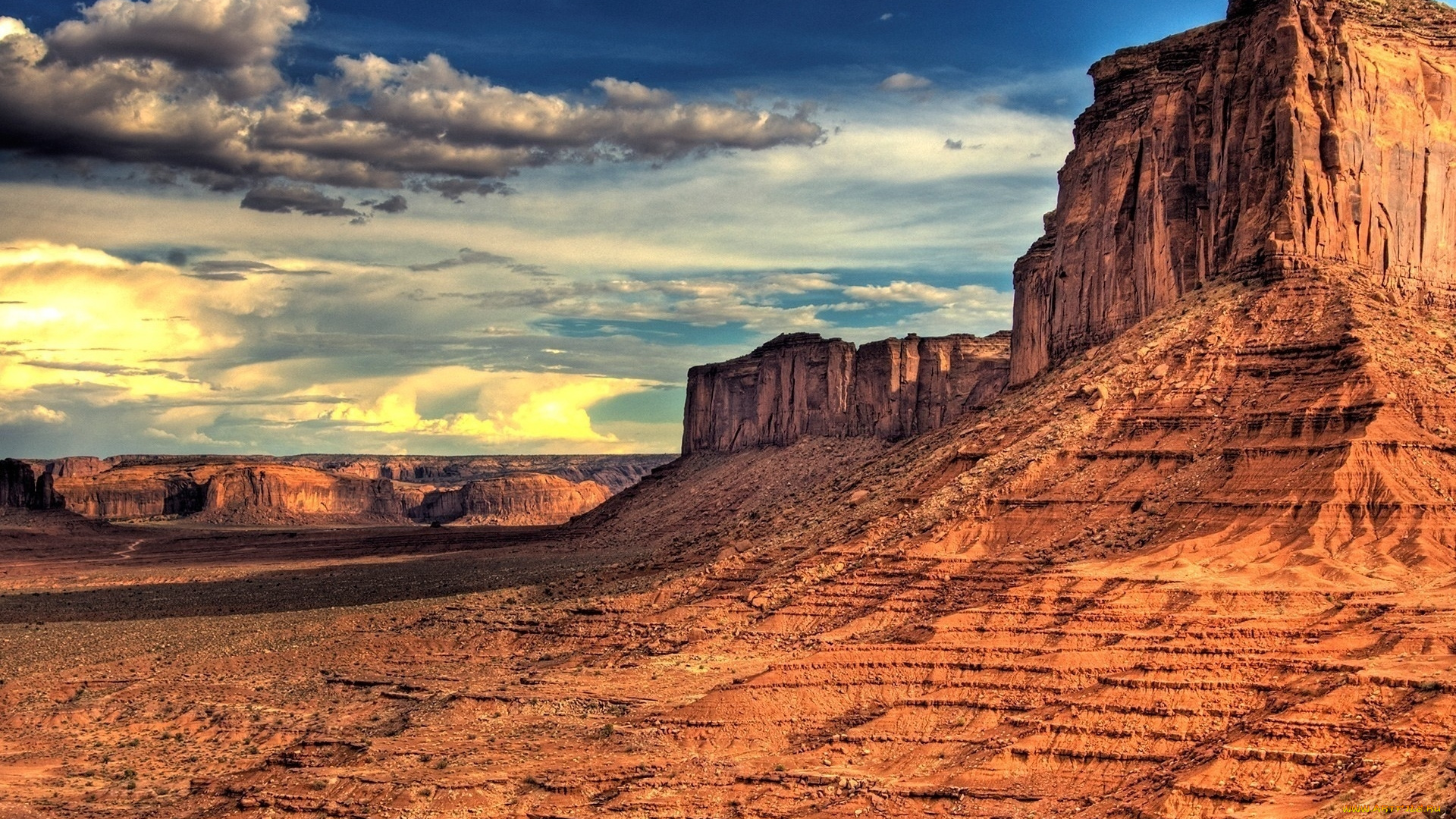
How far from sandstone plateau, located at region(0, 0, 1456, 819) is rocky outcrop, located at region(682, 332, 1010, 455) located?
3129 centimetres

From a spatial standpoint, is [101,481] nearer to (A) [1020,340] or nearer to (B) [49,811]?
(A) [1020,340]

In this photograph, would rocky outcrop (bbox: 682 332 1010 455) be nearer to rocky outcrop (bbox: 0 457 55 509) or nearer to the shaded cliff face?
the shaded cliff face

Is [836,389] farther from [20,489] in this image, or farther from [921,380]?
[20,489]

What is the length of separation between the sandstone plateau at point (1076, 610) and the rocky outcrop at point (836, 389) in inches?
1232

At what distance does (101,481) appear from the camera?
193375 mm

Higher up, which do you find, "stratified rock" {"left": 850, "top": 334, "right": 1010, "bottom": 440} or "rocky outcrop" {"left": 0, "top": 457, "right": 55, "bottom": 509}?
"stratified rock" {"left": 850, "top": 334, "right": 1010, "bottom": 440}

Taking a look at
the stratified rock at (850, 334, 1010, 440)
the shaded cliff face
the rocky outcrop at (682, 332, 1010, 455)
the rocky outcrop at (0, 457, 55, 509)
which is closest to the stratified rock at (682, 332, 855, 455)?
the rocky outcrop at (682, 332, 1010, 455)

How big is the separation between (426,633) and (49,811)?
22230mm

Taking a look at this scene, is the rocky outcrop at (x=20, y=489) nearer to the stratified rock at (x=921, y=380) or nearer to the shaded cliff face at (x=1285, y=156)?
the stratified rock at (x=921, y=380)

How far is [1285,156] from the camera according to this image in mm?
51812

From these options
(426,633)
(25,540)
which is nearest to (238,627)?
(426,633)

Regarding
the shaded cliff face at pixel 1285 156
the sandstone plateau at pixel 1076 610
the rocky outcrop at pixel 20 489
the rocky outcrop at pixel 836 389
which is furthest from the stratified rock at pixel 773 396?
the rocky outcrop at pixel 20 489

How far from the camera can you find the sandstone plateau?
32844mm

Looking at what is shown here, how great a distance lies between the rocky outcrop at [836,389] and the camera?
105 metres
